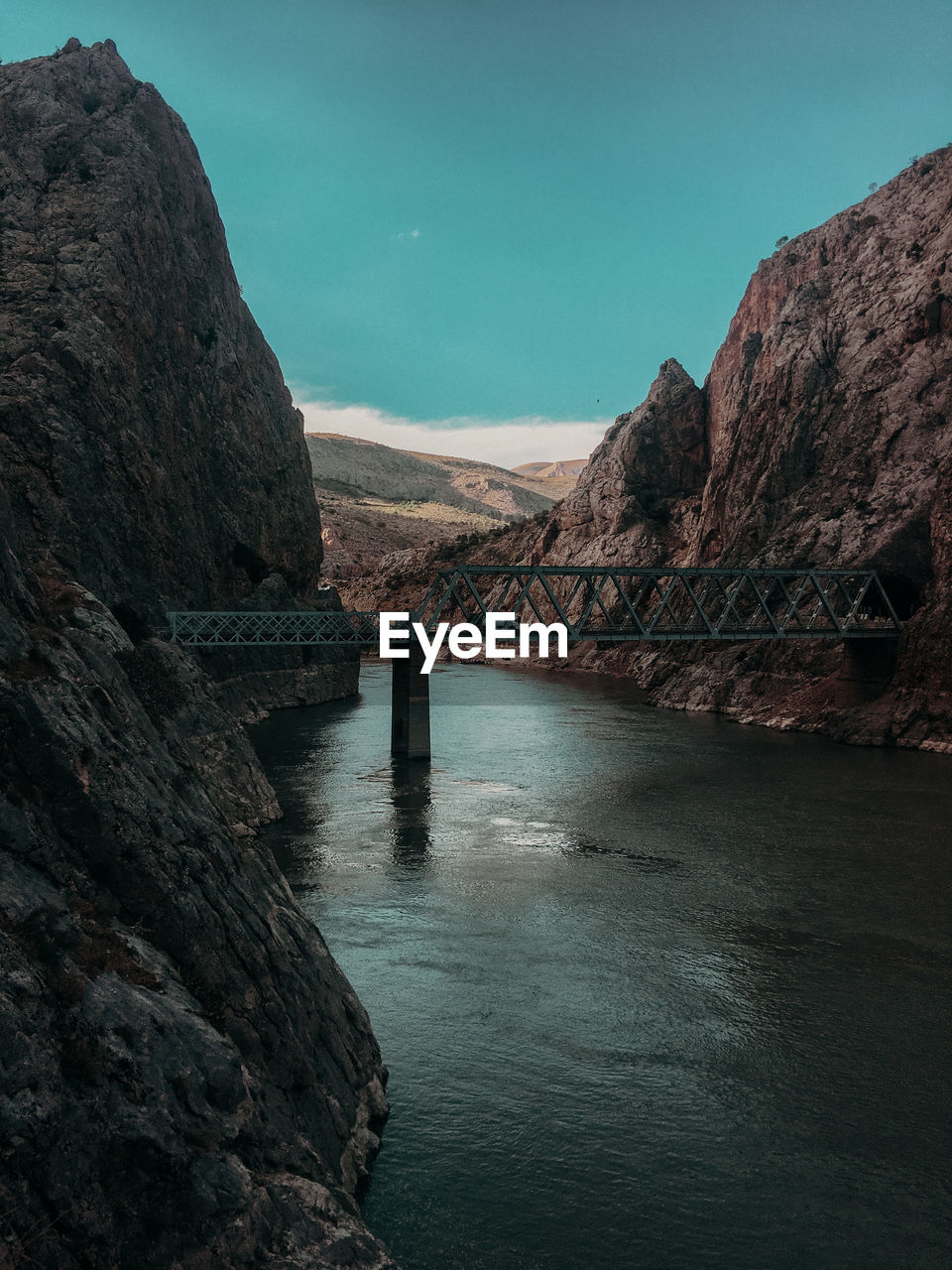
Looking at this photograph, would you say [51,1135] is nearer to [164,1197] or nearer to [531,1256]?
[164,1197]

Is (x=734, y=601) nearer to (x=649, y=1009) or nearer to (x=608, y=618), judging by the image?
(x=608, y=618)

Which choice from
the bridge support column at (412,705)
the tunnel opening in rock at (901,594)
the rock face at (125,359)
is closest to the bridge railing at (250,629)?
the rock face at (125,359)

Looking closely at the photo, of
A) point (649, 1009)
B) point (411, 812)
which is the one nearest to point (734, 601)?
point (411, 812)

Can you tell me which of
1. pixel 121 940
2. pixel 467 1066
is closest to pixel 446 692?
pixel 467 1066

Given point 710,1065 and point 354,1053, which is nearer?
point 354,1053

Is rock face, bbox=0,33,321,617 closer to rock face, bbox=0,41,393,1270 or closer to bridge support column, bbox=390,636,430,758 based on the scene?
bridge support column, bbox=390,636,430,758
